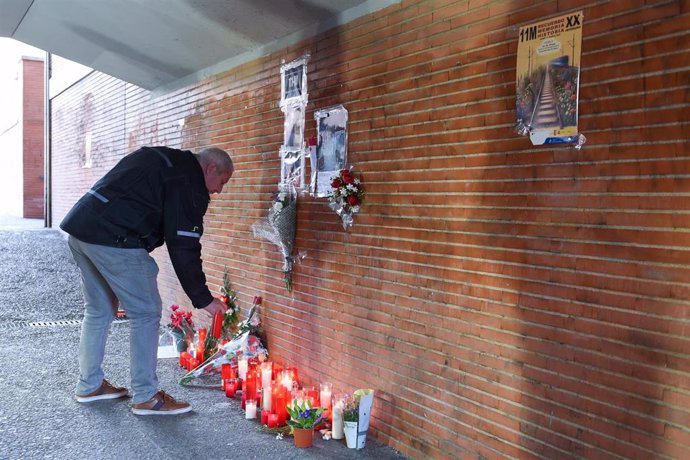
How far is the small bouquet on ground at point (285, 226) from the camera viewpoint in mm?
5375

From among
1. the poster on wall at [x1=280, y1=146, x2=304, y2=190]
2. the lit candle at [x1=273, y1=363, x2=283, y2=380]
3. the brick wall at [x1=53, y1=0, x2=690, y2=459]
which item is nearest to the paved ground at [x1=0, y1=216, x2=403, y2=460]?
the lit candle at [x1=273, y1=363, x2=283, y2=380]

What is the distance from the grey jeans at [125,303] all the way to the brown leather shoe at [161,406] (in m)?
0.04

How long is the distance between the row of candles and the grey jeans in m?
0.69

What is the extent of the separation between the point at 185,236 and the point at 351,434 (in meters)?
1.68

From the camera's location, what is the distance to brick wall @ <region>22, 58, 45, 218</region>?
23125 millimetres

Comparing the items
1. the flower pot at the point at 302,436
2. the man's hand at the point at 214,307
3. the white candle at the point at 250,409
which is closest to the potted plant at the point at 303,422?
the flower pot at the point at 302,436

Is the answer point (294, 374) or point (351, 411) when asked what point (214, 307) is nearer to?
point (294, 374)

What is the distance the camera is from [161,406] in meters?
4.86

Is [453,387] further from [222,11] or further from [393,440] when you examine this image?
[222,11]

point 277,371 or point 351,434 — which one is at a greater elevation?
point 277,371

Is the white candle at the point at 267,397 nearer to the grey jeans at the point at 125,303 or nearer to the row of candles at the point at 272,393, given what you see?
the row of candles at the point at 272,393

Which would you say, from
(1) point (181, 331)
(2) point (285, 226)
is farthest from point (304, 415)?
(1) point (181, 331)

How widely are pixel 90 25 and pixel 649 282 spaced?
21.5 ft

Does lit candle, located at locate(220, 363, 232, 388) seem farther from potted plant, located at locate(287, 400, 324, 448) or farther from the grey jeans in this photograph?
potted plant, located at locate(287, 400, 324, 448)
